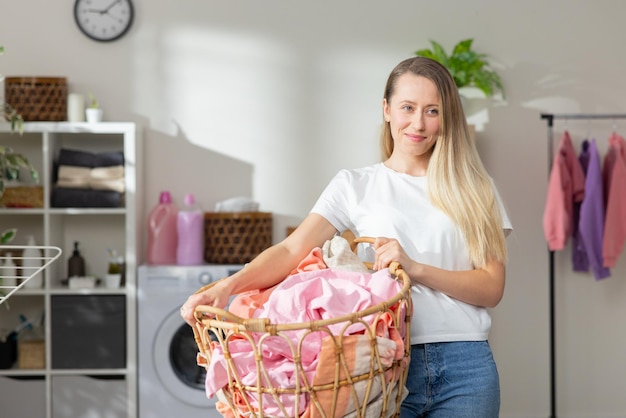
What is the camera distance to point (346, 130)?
4301 mm

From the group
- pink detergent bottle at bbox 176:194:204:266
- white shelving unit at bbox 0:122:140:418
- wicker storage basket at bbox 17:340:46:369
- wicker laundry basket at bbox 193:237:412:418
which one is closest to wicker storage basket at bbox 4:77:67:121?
white shelving unit at bbox 0:122:140:418

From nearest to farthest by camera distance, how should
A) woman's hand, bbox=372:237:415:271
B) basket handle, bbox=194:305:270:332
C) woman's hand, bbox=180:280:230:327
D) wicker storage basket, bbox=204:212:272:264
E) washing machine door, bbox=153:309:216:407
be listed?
basket handle, bbox=194:305:270:332
woman's hand, bbox=180:280:230:327
woman's hand, bbox=372:237:415:271
washing machine door, bbox=153:309:216:407
wicker storage basket, bbox=204:212:272:264

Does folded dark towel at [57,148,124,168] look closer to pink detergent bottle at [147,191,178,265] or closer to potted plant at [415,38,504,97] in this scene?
pink detergent bottle at [147,191,178,265]

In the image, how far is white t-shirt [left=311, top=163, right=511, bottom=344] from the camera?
165 cm

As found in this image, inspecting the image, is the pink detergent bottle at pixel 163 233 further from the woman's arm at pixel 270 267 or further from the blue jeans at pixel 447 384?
the blue jeans at pixel 447 384

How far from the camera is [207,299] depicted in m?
1.53

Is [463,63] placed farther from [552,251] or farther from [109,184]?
[109,184]

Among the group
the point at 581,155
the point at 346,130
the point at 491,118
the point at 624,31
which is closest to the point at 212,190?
the point at 346,130

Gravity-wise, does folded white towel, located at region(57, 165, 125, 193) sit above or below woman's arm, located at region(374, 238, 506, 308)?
above

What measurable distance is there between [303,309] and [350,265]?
0.20m

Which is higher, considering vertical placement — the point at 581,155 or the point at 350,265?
the point at 581,155

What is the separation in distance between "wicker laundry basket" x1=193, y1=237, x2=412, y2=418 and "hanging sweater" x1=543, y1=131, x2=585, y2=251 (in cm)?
285

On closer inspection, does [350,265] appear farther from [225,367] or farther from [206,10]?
[206,10]

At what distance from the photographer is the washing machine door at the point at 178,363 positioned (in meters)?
3.90
